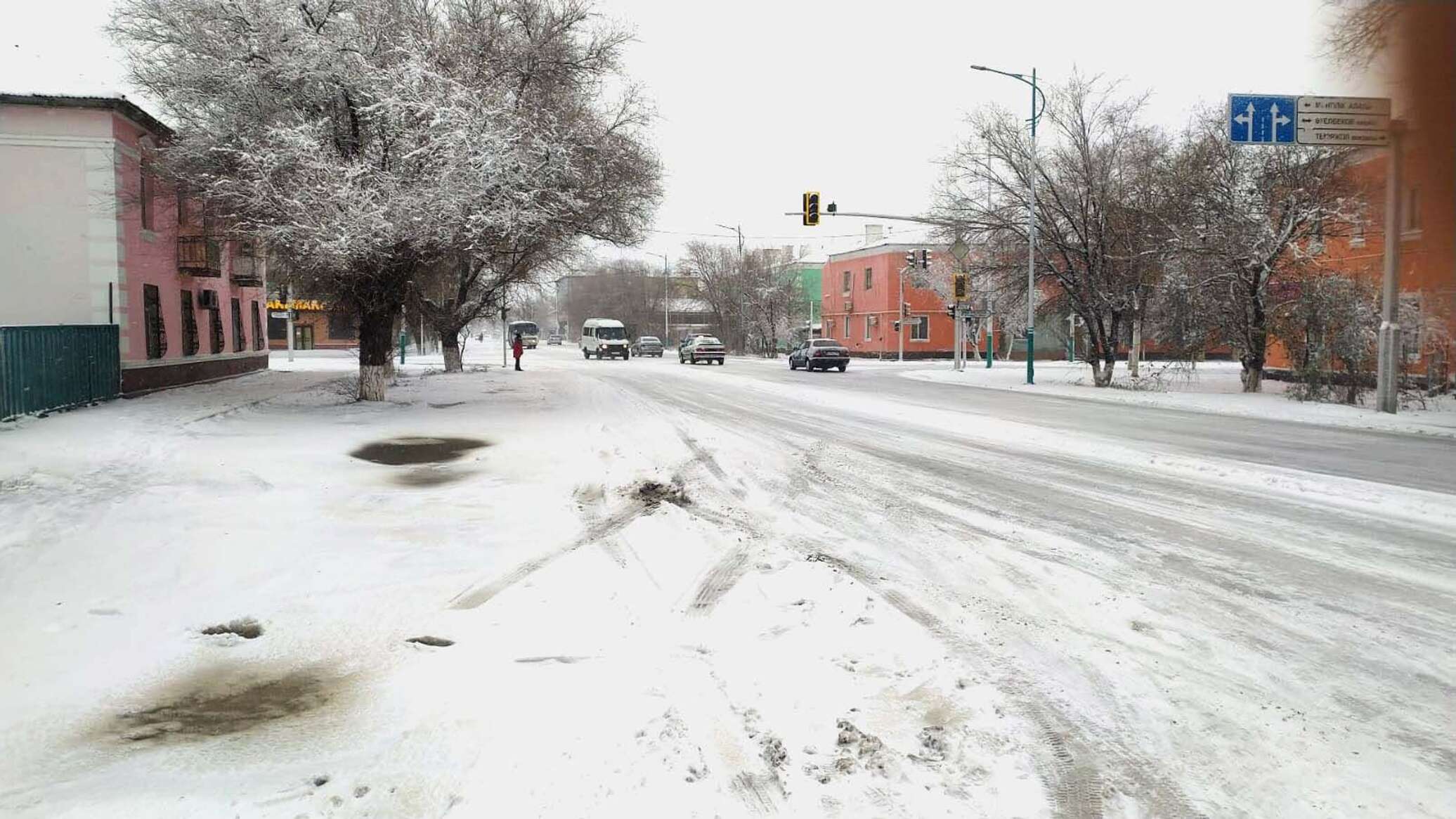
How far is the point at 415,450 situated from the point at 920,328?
175ft

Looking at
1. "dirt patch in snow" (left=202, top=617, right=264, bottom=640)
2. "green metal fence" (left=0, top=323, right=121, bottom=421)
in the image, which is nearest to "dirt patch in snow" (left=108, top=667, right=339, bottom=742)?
"dirt patch in snow" (left=202, top=617, right=264, bottom=640)

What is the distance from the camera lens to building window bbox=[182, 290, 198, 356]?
80.4 feet

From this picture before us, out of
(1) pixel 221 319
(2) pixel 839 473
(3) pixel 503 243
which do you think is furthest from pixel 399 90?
(1) pixel 221 319

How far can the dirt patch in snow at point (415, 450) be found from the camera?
11633 millimetres

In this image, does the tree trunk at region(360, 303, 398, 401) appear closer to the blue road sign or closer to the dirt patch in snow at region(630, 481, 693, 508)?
the dirt patch in snow at region(630, 481, 693, 508)

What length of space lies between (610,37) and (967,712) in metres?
19.8

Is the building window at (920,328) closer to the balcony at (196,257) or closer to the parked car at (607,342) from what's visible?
the parked car at (607,342)

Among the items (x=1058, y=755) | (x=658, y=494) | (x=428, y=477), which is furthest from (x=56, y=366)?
(x=1058, y=755)

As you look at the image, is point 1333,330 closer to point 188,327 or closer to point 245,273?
point 188,327

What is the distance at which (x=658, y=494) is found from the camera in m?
9.39

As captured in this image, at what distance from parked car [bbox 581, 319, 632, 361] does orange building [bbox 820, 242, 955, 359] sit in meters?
19.1

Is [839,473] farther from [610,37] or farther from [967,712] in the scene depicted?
[610,37]

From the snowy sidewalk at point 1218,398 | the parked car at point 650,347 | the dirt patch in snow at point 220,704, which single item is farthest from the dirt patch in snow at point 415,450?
the parked car at point 650,347

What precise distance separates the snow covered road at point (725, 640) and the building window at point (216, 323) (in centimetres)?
1818
